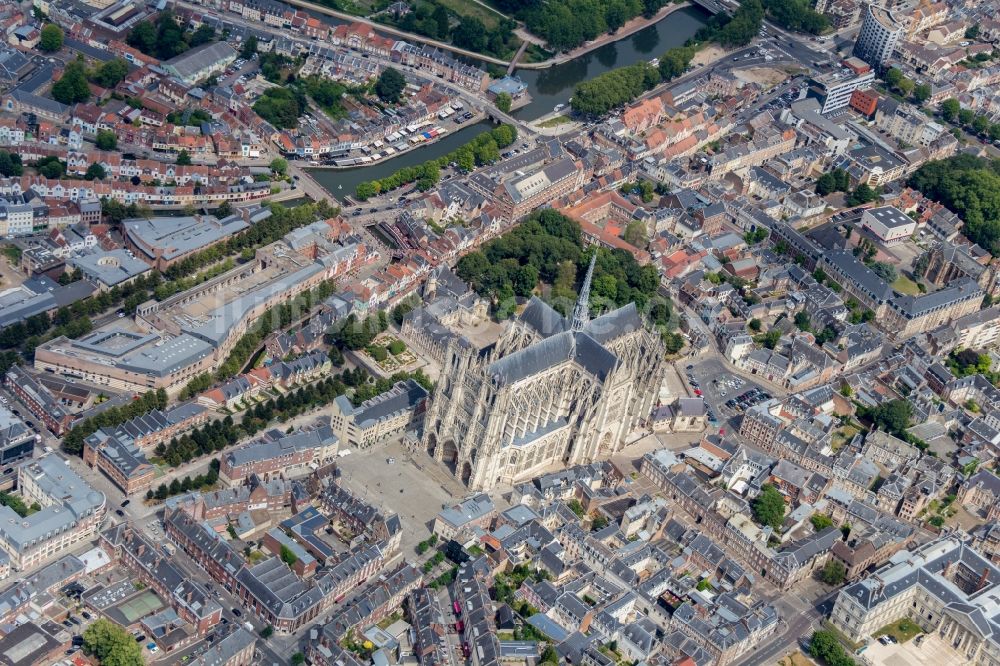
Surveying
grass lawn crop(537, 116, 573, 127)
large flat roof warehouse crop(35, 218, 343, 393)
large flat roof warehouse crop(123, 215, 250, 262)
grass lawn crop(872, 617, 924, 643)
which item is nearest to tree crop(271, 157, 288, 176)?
large flat roof warehouse crop(123, 215, 250, 262)

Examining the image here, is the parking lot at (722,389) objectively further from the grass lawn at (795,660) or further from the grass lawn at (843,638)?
the grass lawn at (795,660)

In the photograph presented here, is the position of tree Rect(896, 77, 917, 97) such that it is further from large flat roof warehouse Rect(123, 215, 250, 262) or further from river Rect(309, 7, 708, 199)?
large flat roof warehouse Rect(123, 215, 250, 262)

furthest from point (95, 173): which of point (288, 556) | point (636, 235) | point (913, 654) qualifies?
point (913, 654)

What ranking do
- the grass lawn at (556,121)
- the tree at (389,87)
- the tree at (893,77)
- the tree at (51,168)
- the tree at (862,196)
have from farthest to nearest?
the tree at (893,77)
the grass lawn at (556,121)
the tree at (389,87)
the tree at (862,196)
the tree at (51,168)

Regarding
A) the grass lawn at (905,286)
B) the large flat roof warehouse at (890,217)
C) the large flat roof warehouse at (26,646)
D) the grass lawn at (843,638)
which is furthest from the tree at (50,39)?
the grass lawn at (843,638)

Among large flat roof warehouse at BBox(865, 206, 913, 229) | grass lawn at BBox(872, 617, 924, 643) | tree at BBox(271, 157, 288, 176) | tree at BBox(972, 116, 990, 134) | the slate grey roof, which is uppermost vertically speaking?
the slate grey roof

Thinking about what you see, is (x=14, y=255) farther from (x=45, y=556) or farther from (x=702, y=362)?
(x=702, y=362)

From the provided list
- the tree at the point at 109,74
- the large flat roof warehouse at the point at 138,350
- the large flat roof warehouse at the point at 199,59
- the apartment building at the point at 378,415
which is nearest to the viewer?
the apartment building at the point at 378,415
